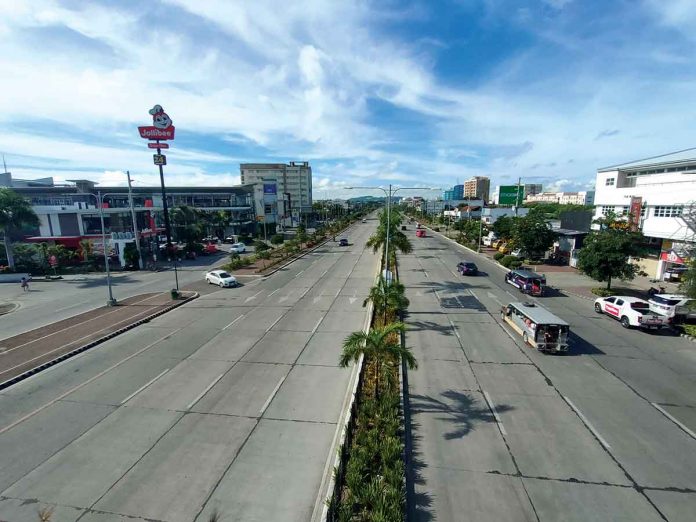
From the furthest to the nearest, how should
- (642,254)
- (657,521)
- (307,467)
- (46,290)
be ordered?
(46,290) < (642,254) < (307,467) < (657,521)

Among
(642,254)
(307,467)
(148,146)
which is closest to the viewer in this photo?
(307,467)

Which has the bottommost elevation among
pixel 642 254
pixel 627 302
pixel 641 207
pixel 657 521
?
pixel 657 521

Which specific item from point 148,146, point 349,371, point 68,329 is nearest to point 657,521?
point 349,371

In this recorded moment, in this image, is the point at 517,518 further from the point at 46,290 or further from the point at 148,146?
the point at 148,146

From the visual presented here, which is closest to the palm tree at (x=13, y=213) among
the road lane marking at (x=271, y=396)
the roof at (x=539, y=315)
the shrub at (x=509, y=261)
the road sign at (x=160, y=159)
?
the road sign at (x=160, y=159)

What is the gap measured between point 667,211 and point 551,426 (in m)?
34.3

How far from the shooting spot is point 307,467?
33.7 ft

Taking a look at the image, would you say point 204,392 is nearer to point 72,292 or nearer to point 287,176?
point 72,292

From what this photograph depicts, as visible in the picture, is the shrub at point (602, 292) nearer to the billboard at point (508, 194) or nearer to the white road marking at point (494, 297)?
the white road marking at point (494, 297)

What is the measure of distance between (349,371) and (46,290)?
3422 cm

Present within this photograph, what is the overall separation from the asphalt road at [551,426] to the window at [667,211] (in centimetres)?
1958

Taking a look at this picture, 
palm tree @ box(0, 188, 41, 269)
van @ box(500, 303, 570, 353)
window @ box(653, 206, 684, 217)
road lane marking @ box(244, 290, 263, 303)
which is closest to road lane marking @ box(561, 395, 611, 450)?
van @ box(500, 303, 570, 353)

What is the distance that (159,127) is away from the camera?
40.9 meters

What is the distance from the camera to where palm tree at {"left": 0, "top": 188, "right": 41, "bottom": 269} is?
121 ft
